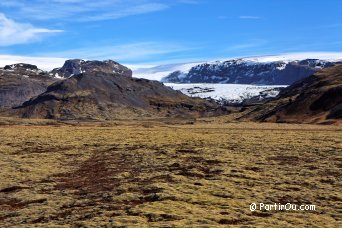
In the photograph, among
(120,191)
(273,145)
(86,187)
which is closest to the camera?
(120,191)

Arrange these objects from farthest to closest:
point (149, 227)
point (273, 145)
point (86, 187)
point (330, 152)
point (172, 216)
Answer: point (273, 145) → point (330, 152) → point (86, 187) → point (172, 216) → point (149, 227)

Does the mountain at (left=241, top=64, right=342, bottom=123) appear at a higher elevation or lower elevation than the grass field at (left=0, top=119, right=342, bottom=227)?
higher

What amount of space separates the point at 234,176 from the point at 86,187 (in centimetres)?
851

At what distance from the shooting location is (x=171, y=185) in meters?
25.3

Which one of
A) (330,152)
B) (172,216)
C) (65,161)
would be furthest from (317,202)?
(65,161)

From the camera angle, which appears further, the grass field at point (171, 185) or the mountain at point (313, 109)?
the mountain at point (313, 109)

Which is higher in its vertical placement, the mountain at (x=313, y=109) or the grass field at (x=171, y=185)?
the mountain at (x=313, y=109)

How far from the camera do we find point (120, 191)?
2448 centimetres

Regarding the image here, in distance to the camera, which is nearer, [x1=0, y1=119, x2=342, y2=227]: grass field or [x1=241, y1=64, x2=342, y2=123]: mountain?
[x1=0, y1=119, x2=342, y2=227]: grass field

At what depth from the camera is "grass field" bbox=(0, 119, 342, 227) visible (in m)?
18.8

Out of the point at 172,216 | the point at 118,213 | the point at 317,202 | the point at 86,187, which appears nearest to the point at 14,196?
the point at 86,187

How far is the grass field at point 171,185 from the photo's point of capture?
1878 cm

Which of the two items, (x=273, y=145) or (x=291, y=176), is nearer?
(x=291, y=176)

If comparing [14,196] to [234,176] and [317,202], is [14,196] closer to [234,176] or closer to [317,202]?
[234,176]
